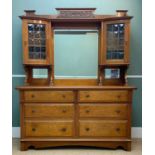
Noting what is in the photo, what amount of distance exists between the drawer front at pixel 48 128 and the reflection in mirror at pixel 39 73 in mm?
774

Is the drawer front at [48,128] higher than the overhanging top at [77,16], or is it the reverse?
the overhanging top at [77,16]

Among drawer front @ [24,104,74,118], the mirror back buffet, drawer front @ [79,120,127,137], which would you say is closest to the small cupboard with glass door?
the mirror back buffet

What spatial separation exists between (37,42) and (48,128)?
125 centimetres

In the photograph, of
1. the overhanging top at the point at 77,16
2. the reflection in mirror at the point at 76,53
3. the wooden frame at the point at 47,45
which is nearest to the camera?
the wooden frame at the point at 47,45

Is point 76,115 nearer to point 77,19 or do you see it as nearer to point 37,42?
point 37,42

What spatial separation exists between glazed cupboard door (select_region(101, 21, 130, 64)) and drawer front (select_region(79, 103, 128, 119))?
0.66m

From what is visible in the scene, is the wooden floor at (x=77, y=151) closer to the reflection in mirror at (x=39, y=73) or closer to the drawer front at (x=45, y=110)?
the drawer front at (x=45, y=110)

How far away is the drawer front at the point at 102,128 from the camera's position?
11.0ft

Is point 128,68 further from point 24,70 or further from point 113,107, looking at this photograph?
point 24,70

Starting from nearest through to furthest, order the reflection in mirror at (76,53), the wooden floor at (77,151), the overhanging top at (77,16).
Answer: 1. the wooden floor at (77,151)
2. the overhanging top at (77,16)
3. the reflection in mirror at (76,53)

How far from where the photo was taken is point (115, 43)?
3.58 meters

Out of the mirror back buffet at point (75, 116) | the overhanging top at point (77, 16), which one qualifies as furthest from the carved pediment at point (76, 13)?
the mirror back buffet at point (75, 116)

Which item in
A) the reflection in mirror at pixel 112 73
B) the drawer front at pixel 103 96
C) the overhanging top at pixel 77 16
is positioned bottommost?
the drawer front at pixel 103 96

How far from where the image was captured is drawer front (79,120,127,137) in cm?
334
